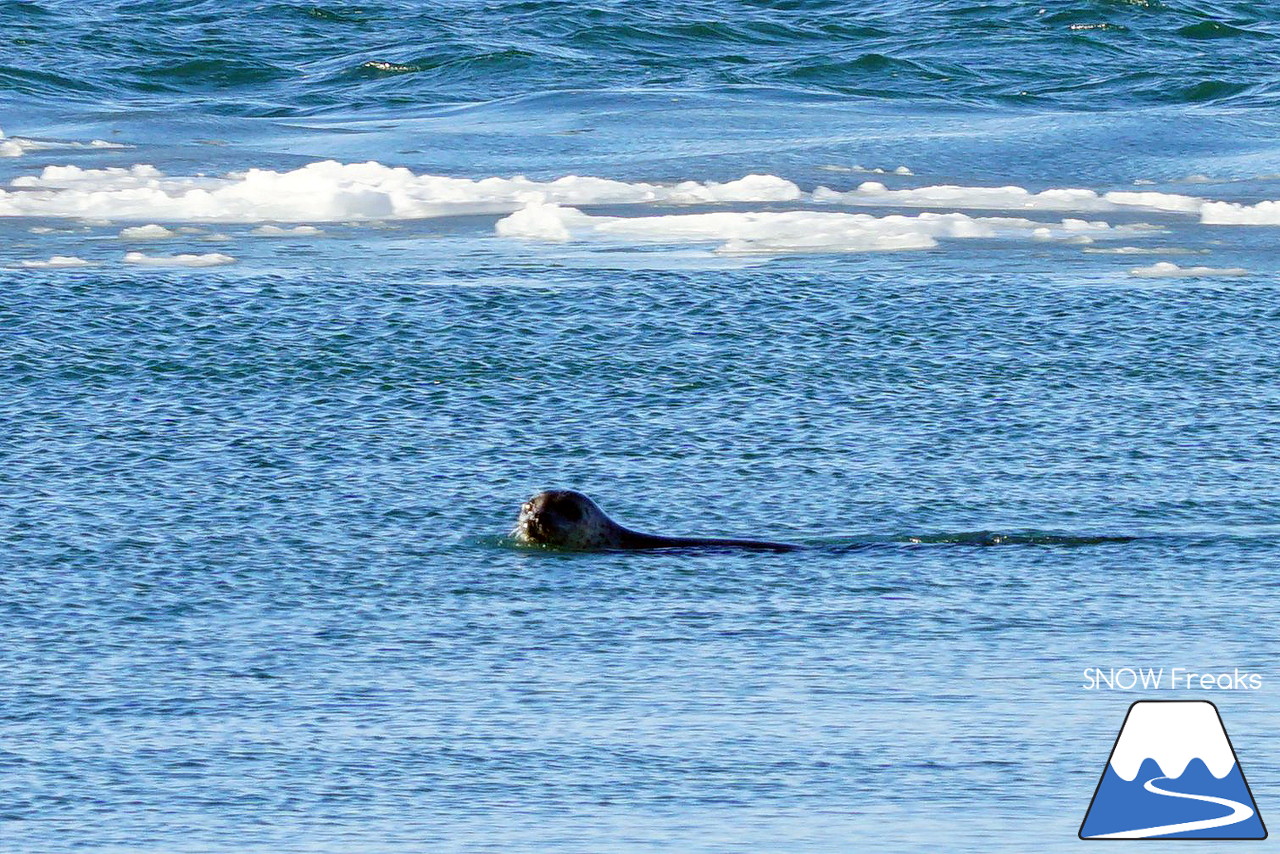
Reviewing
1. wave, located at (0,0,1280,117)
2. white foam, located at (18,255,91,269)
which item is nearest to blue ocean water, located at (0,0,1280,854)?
white foam, located at (18,255,91,269)

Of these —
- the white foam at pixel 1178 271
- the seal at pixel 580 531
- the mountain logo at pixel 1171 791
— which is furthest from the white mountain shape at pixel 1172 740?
the white foam at pixel 1178 271

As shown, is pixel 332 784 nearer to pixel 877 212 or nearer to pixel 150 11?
pixel 877 212

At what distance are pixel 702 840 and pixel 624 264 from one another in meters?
7.09

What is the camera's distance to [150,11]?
25.5 meters

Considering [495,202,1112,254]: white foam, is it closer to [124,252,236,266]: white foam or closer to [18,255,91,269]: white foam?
[124,252,236,266]: white foam

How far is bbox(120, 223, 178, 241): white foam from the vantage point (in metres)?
11.7

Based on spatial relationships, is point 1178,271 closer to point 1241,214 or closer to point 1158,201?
point 1241,214

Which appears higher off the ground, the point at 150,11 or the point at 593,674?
the point at 150,11

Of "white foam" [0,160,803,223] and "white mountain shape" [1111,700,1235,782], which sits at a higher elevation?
"white foam" [0,160,803,223]

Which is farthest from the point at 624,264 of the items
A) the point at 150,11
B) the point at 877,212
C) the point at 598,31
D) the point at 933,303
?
the point at 150,11

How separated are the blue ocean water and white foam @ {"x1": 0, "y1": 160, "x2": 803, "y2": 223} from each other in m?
0.05

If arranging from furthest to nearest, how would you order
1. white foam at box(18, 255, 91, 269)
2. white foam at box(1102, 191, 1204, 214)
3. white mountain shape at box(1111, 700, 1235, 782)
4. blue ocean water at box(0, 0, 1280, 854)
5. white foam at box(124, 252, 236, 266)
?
white foam at box(1102, 191, 1204, 214) → white foam at box(124, 252, 236, 266) → white foam at box(18, 255, 91, 269) → blue ocean water at box(0, 0, 1280, 854) → white mountain shape at box(1111, 700, 1235, 782)

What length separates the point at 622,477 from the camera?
748 centimetres

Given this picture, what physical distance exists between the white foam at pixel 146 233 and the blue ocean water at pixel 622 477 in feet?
0.14
